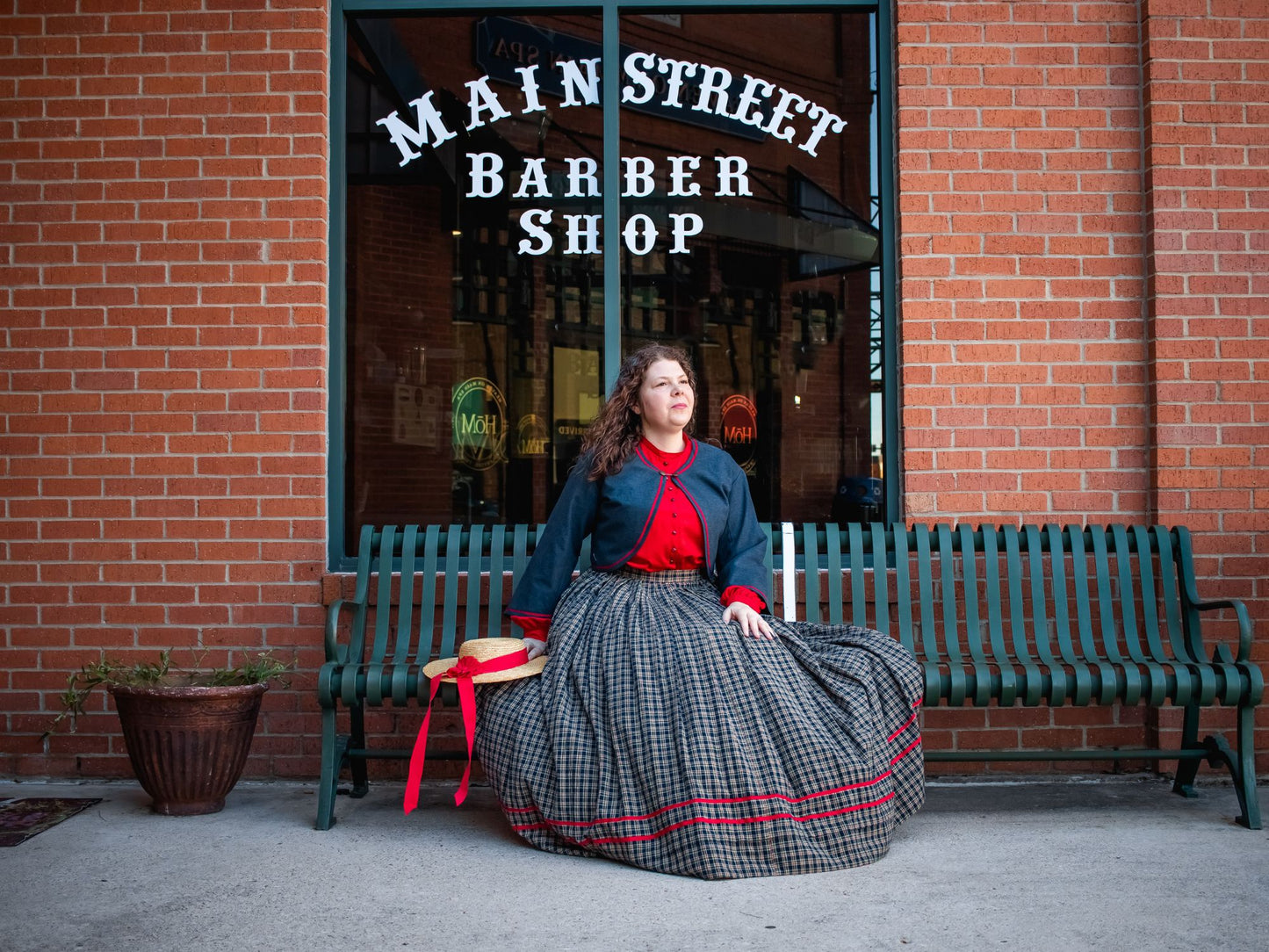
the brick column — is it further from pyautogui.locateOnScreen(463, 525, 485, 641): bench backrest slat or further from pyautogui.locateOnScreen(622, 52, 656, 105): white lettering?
pyautogui.locateOnScreen(463, 525, 485, 641): bench backrest slat

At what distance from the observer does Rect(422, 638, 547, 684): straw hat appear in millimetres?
3574

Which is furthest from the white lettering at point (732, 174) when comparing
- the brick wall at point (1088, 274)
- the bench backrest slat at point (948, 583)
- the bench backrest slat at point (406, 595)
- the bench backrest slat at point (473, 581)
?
the bench backrest slat at point (406, 595)

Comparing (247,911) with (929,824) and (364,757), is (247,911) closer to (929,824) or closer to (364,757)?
(364,757)

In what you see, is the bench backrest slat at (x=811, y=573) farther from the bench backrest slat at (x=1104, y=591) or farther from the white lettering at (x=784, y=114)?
the white lettering at (x=784, y=114)

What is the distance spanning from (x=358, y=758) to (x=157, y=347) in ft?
6.02

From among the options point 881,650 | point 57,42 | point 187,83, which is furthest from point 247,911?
point 57,42

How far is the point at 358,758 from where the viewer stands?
4.09 meters

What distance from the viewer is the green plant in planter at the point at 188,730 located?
3.84 m

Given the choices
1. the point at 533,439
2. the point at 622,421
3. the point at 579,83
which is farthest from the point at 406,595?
the point at 579,83

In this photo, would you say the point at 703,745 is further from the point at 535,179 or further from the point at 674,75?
the point at 674,75

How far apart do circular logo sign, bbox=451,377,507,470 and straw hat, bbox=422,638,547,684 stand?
1.57 meters

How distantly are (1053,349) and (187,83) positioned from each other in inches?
142

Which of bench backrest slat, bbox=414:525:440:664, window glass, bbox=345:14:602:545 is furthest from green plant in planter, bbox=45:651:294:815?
window glass, bbox=345:14:602:545

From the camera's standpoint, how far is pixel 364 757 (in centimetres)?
407
